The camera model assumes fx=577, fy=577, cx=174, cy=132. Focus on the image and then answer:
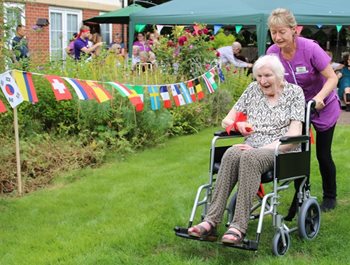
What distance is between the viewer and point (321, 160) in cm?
479

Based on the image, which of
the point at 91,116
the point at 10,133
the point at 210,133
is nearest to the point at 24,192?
the point at 10,133

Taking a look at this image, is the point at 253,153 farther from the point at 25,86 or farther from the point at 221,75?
the point at 221,75

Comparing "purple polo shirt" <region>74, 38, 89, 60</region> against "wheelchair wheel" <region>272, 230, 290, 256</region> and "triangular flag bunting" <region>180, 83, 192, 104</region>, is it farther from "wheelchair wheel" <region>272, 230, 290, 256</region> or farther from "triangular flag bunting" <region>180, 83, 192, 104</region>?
"wheelchair wheel" <region>272, 230, 290, 256</region>

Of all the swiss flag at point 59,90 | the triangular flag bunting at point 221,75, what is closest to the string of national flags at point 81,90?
the swiss flag at point 59,90

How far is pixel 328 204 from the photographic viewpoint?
4.91 metres

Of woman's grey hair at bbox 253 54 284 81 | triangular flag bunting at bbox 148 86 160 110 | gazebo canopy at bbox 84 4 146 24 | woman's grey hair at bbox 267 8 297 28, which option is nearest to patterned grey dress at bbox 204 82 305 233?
woman's grey hair at bbox 253 54 284 81

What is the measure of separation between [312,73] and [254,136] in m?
0.73

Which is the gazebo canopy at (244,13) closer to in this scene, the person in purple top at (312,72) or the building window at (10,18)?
the building window at (10,18)

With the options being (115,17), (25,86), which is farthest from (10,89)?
(115,17)

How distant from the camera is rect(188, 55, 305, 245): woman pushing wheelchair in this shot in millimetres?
3779

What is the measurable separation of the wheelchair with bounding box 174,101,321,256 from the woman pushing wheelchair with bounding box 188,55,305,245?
0.08 metres

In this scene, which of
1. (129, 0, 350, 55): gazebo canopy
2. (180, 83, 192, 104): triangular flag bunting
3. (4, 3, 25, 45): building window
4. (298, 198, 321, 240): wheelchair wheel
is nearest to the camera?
(298, 198, 321, 240): wheelchair wheel

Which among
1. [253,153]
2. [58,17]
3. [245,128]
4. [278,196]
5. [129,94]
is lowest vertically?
[278,196]

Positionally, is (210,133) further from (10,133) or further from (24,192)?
(24,192)
